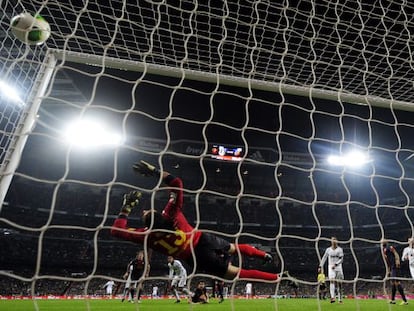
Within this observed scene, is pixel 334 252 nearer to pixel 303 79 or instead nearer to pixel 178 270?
pixel 178 270

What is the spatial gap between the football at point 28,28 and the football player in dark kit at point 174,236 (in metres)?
1.12

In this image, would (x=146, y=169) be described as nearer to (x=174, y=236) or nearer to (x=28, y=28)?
(x=174, y=236)

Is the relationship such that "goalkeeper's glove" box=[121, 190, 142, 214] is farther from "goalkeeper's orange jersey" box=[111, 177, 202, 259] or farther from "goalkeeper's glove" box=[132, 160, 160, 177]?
"goalkeeper's glove" box=[132, 160, 160, 177]

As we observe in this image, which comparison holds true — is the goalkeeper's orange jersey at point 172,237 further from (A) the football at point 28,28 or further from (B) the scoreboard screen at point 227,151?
(B) the scoreboard screen at point 227,151

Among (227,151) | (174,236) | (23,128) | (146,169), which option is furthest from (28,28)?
(227,151)

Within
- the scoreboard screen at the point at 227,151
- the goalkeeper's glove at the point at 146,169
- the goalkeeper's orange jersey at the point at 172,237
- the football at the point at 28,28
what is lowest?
the goalkeeper's orange jersey at the point at 172,237

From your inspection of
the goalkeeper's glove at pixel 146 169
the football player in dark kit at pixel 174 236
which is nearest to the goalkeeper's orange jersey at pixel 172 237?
the football player in dark kit at pixel 174 236

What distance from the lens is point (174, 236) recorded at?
9.16ft

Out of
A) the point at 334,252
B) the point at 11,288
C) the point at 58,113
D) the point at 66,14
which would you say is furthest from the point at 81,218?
the point at 66,14

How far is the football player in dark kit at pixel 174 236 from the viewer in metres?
2.75

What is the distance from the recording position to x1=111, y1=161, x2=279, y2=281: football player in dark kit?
2746 millimetres

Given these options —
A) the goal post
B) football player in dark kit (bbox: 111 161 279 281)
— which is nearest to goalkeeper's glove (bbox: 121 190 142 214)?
football player in dark kit (bbox: 111 161 279 281)

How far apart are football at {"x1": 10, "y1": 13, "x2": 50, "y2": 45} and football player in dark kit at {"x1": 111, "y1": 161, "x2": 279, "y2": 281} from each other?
112 cm

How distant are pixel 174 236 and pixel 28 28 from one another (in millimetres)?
1706
